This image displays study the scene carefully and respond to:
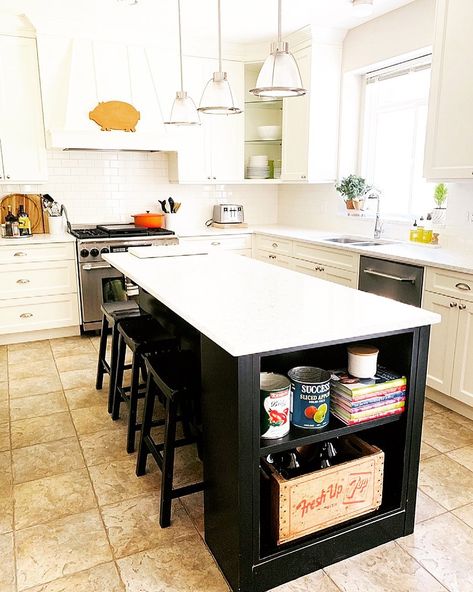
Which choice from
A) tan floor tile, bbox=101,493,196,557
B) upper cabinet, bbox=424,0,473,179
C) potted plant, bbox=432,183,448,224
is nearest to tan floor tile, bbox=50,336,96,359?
tan floor tile, bbox=101,493,196,557

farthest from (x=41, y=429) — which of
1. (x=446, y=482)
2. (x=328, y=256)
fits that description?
(x=328, y=256)

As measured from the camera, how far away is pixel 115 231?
4484 millimetres

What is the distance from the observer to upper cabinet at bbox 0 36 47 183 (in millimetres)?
4133

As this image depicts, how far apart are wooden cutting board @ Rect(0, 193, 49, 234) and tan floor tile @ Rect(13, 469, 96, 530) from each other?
9.59 ft

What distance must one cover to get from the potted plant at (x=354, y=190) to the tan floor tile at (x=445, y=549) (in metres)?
2.91

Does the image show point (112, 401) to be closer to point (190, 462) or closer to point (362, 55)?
point (190, 462)

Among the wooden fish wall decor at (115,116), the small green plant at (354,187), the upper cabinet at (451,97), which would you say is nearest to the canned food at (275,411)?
the upper cabinet at (451,97)

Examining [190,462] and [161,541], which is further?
[190,462]

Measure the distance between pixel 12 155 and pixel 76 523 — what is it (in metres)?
3.31

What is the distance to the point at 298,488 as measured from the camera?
171cm

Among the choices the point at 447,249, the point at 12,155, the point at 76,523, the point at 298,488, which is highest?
the point at 12,155

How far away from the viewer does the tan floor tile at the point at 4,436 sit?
8.87 feet

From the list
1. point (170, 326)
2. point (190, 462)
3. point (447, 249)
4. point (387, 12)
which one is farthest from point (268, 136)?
point (190, 462)

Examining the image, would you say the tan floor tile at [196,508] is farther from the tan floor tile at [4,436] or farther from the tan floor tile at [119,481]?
the tan floor tile at [4,436]
